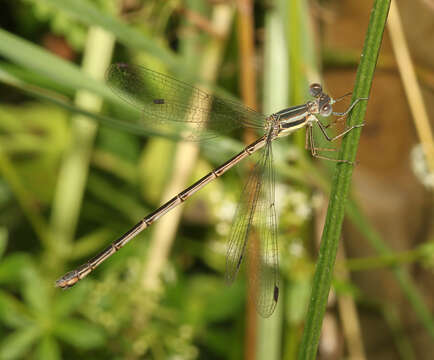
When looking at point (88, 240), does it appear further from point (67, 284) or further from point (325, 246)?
point (325, 246)

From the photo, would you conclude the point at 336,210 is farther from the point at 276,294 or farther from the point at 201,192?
the point at 201,192

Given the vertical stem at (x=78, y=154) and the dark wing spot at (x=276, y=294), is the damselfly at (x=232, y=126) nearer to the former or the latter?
the dark wing spot at (x=276, y=294)

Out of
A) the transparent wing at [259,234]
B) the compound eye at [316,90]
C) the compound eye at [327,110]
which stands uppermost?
the compound eye at [316,90]

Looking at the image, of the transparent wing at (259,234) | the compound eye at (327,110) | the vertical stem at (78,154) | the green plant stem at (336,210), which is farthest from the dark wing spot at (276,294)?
the vertical stem at (78,154)

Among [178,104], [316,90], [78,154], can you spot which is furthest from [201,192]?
[316,90]

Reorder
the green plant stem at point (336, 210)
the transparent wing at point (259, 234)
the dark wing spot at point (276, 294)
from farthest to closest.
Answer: the transparent wing at point (259, 234) < the dark wing spot at point (276, 294) < the green plant stem at point (336, 210)

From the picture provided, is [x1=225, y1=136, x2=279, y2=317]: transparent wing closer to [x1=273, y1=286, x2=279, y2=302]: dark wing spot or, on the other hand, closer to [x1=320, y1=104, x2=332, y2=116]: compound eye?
[x1=273, y1=286, x2=279, y2=302]: dark wing spot

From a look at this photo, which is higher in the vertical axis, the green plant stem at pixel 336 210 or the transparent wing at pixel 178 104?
the transparent wing at pixel 178 104

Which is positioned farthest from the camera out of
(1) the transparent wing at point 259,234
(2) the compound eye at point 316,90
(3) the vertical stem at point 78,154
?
(3) the vertical stem at point 78,154
